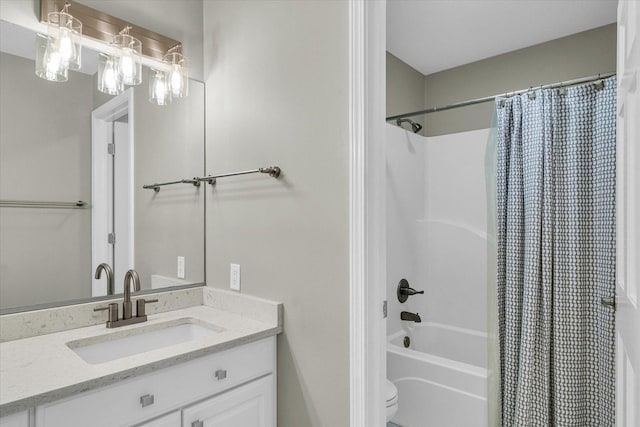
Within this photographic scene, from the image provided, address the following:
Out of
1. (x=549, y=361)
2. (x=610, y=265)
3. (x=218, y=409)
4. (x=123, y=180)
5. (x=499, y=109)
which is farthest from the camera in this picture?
(x=499, y=109)

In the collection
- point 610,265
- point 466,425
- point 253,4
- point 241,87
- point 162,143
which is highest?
point 253,4

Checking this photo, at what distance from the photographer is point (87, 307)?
1.48m

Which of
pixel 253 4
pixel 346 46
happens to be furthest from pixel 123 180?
pixel 346 46

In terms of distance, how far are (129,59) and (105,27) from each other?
15cm

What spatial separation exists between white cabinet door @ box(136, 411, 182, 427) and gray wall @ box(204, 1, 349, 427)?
0.46 metres

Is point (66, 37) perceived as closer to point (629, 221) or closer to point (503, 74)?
point (629, 221)

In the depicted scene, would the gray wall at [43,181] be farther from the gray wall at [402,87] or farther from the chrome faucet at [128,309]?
the gray wall at [402,87]

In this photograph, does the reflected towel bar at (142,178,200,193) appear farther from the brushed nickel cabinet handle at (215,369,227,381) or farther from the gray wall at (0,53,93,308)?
the brushed nickel cabinet handle at (215,369,227,381)

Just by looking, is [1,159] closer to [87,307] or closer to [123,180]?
[123,180]

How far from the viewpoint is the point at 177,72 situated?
5.83 ft

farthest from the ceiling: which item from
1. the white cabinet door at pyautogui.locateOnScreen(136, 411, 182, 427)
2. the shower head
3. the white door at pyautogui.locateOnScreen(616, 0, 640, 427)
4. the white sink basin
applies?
the white cabinet door at pyautogui.locateOnScreen(136, 411, 182, 427)

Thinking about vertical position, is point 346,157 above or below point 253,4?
below

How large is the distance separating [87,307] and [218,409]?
2.31ft

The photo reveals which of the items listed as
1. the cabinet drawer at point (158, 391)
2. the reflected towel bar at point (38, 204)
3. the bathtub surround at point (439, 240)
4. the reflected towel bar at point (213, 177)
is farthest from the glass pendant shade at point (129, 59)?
the bathtub surround at point (439, 240)
